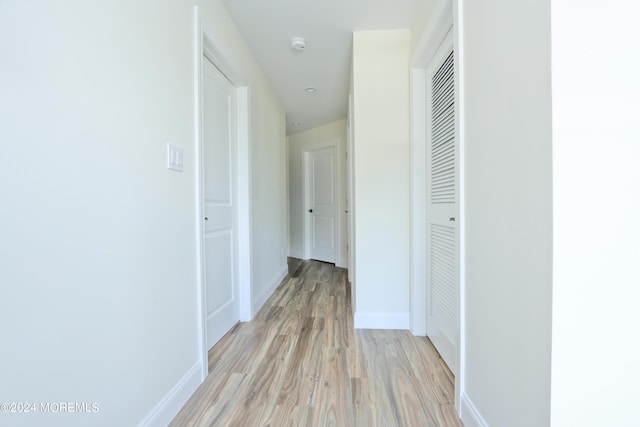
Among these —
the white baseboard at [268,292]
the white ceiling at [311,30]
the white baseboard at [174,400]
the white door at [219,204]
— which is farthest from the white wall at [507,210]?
the white baseboard at [268,292]

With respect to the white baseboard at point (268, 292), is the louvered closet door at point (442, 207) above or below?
above

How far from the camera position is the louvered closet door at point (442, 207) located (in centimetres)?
172

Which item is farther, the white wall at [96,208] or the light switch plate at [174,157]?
the light switch plate at [174,157]

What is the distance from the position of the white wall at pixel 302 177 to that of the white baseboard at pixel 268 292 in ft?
4.02

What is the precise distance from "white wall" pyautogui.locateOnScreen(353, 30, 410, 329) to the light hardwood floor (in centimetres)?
25

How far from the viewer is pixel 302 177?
571 centimetres

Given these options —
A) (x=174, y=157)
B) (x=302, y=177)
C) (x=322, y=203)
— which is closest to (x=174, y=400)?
(x=174, y=157)

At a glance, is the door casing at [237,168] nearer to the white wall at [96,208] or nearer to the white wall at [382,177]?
the white wall at [96,208]

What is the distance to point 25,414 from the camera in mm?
746

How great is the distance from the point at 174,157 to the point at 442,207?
1.48 meters

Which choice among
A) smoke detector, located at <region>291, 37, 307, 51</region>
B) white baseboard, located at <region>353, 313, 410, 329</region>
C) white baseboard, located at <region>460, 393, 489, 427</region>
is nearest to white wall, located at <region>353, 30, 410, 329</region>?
white baseboard, located at <region>353, 313, 410, 329</region>

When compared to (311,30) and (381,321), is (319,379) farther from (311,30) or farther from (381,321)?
(311,30)

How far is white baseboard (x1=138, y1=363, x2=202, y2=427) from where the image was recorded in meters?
1.23
